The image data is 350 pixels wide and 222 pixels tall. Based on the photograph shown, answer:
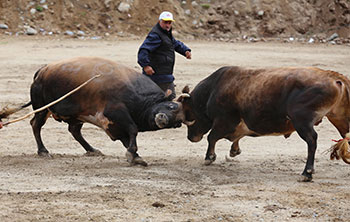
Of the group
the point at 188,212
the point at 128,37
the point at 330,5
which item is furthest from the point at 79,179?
the point at 330,5

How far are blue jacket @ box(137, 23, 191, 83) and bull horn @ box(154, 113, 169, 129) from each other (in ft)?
3.59

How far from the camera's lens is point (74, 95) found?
30.8ft

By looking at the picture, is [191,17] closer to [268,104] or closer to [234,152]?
[234,152]

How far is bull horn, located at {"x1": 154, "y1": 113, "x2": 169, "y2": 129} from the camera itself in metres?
9.34

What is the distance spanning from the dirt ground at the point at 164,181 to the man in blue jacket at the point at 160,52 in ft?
3.83

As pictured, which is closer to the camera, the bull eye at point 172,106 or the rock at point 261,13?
the bull eye at point 172,106

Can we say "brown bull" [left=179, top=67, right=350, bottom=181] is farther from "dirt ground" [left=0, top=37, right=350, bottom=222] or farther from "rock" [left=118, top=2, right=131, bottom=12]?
"rock" [left=118, top=2, right=131, bottom=12]

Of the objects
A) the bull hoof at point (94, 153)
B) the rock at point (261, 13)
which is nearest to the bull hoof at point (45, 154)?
the bull hoof at point (94, 153)

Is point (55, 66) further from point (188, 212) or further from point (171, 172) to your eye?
point (188, 212)

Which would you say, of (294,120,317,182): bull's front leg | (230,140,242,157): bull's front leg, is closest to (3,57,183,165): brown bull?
(230,140,242,157): bull's front leg

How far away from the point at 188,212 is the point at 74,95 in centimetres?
328

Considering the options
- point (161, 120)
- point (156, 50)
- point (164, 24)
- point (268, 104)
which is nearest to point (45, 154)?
point (161, 120)

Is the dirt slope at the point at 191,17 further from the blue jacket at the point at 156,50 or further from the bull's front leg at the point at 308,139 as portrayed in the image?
the bull's front leg at the point at 308,139

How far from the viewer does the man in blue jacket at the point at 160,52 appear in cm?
1022
